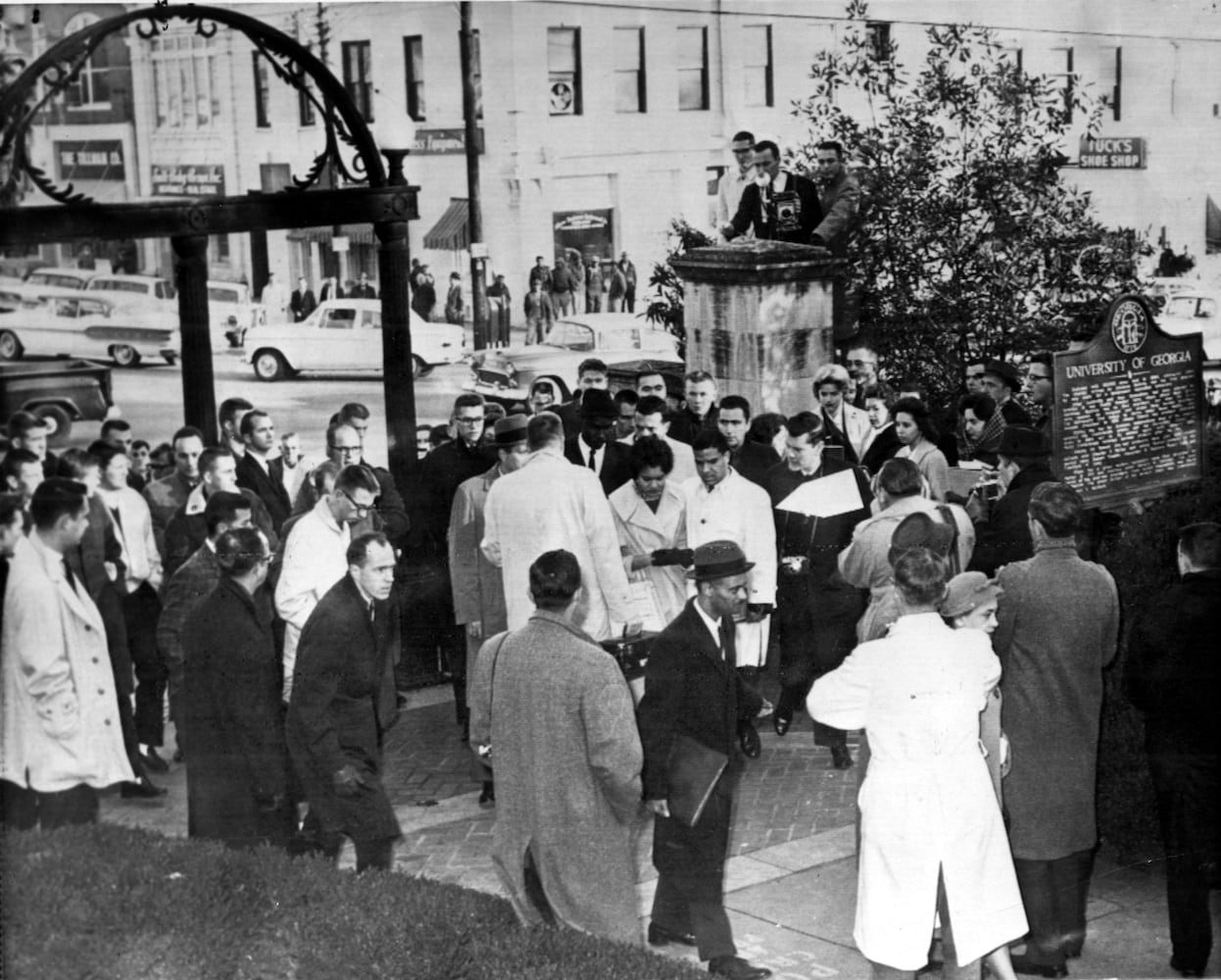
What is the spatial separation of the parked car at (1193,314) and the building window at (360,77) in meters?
3.92

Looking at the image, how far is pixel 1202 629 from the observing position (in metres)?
6.01

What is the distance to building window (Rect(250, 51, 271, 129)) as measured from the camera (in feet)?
23.8

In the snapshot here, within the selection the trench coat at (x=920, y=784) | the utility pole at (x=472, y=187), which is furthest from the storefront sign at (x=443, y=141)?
the trench coat at (x=920, y=784)

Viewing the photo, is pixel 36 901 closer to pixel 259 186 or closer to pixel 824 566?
pixel 259 186

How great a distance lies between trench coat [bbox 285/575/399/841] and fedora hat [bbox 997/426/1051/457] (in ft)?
9.16

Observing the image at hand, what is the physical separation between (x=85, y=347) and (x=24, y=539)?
3.10ft

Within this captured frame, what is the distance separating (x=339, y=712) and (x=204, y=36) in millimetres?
2828

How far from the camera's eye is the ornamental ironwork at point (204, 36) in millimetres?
6605

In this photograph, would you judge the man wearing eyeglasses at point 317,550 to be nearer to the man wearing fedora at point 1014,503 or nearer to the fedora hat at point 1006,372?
the man wearing fedora at point 1014,503

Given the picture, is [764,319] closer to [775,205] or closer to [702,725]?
[775,205]

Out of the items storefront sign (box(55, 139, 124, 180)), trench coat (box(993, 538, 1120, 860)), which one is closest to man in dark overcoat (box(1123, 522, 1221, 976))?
trench coat (box(993, 538, 1120, 860))

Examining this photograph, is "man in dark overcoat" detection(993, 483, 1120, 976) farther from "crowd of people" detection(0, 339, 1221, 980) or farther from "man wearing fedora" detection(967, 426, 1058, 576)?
"man wearing fedora" detection(967, 426, 1058, 576)

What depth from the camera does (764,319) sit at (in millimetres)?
8617

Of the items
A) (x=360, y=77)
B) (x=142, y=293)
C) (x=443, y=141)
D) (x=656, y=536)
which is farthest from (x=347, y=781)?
(x=360, y=77)
